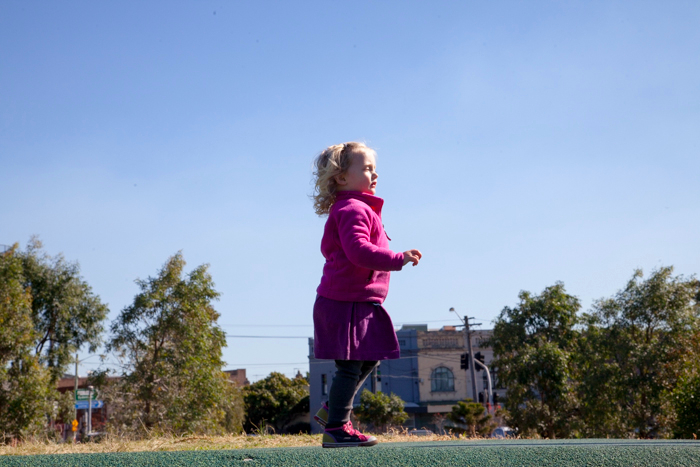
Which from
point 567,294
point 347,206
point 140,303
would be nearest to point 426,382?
point 567,294

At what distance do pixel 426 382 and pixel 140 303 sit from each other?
129 ft

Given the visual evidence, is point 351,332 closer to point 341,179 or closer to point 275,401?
point 341,179

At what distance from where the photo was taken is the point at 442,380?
174 ft

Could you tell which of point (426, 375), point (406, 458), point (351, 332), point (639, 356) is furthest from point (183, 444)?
point (426, 375)

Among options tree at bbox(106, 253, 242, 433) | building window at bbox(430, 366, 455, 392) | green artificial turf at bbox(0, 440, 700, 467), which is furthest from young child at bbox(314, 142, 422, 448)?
building window at bbox(430, 366, 455, 392)

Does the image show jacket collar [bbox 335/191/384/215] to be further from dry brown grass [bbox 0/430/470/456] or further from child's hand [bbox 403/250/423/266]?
dry brown grass [bbox 0/430/470/456]

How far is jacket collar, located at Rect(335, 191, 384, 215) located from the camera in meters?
3.43

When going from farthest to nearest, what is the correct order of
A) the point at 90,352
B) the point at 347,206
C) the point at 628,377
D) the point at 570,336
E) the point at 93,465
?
the point at 90,352, the point at 570,336, the point at 628,377, the point at 347,206, the point at 93,465

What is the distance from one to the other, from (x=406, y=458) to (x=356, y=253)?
1.13 m

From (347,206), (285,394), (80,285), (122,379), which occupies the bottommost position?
(285,394)

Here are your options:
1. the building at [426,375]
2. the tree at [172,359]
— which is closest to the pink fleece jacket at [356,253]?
the tree at [172,359]

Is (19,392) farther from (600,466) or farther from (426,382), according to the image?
(426,382)

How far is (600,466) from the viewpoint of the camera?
227 cm

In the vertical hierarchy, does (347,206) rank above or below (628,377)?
above
